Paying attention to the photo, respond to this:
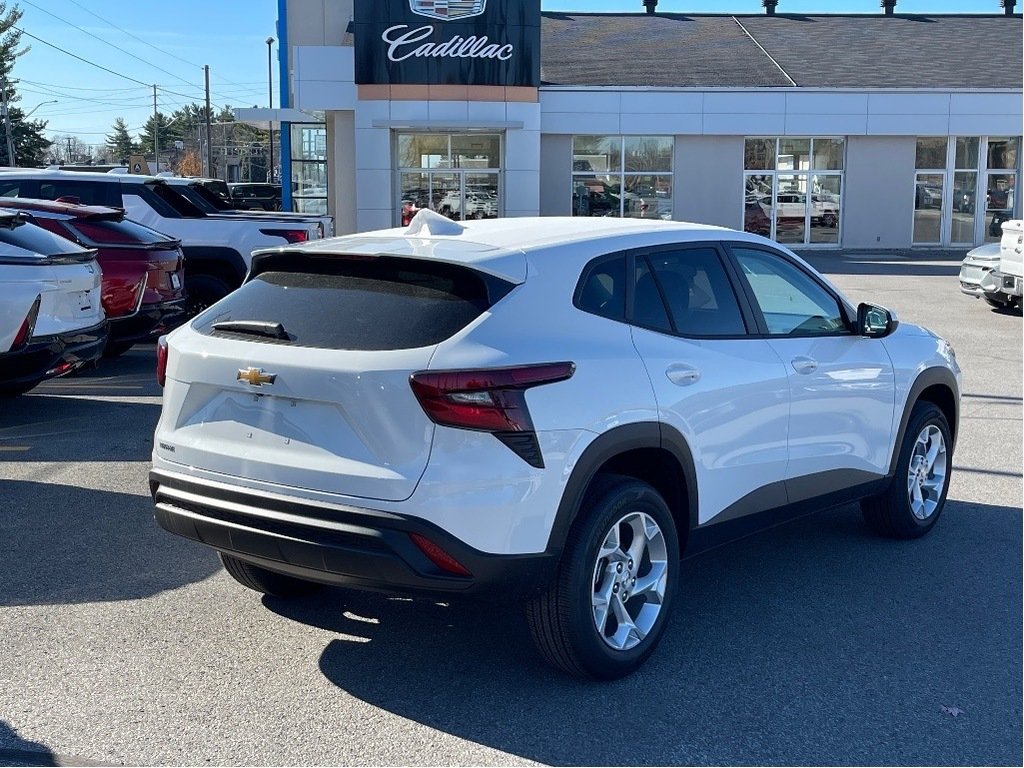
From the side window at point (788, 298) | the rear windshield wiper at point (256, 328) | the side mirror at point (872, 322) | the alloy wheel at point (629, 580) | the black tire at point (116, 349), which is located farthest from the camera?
the black tire at point (116, 349)

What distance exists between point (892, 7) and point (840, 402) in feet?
138

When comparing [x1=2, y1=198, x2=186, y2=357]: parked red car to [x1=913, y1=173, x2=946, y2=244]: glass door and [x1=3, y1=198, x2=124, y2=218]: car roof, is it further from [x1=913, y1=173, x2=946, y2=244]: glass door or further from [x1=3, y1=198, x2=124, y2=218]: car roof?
[x1=913, y1=173, x2=946, y2=244]: glass door

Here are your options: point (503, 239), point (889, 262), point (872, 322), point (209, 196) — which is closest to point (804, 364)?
point (872, 322)

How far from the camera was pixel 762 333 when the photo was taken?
5.32 metres

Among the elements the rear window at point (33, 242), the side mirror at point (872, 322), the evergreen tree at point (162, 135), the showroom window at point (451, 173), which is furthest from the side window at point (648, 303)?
the evergreen tree at point (162, 135)

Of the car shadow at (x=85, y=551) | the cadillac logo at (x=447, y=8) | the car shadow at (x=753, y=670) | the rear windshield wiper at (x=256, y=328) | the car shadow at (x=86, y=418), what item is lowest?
the car shadow at (x=753, y=670)

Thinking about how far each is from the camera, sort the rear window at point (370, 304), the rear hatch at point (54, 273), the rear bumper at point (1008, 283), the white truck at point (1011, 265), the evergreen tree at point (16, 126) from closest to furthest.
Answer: the rear window at point (370, 304)
the rear hatch at point (54, 273)
the white truck at point (1011, 265)
the rear bumper at point (1008, 283)
the evergreen tree at point (16, 126)

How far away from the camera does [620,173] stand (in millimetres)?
31734

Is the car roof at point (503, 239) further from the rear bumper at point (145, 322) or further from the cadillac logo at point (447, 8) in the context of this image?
the cadillac logo at point (447, 8)

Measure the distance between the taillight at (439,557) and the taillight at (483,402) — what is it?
15.8 inches

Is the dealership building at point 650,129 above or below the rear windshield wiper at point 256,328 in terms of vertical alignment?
above

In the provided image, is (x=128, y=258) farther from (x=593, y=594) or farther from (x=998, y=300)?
(x=998, y=300)

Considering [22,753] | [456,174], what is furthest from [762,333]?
[456,174]

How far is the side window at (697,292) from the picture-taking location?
4922 mm
